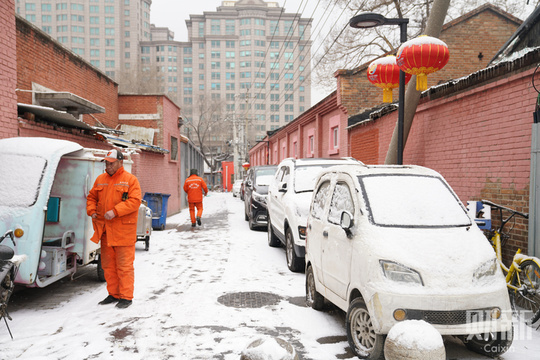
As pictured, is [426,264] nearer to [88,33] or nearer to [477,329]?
[477,329]

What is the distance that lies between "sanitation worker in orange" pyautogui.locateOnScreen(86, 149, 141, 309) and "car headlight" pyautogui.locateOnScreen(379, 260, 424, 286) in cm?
332

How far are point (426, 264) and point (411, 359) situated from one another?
867mm

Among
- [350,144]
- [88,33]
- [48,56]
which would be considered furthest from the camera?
[88,33]

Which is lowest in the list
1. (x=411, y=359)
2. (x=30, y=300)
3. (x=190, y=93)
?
(x=30, y=300)

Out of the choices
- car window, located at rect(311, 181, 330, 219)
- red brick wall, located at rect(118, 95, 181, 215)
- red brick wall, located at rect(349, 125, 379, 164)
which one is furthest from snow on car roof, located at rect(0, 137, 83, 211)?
red brick wall, located at rect(118, 95, 181, 215)

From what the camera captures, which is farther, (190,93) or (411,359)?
(190,93)

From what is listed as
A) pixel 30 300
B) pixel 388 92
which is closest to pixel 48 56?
pixel 30 300

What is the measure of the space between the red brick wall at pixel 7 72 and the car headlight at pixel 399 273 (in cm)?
635

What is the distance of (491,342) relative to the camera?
3926 millimetres

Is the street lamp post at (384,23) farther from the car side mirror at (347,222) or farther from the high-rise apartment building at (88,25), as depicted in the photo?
the high-rise apartment building at (88,25)

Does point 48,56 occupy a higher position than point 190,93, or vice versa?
point 190,93

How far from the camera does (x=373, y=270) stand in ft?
12.4

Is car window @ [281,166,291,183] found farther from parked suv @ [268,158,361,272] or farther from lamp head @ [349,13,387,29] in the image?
lamp head @ [349,13,387,29]

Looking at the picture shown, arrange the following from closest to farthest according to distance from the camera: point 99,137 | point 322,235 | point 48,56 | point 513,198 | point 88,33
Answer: point 322,235, point 513,198, point 99,137, point 48,56, point 88,33
